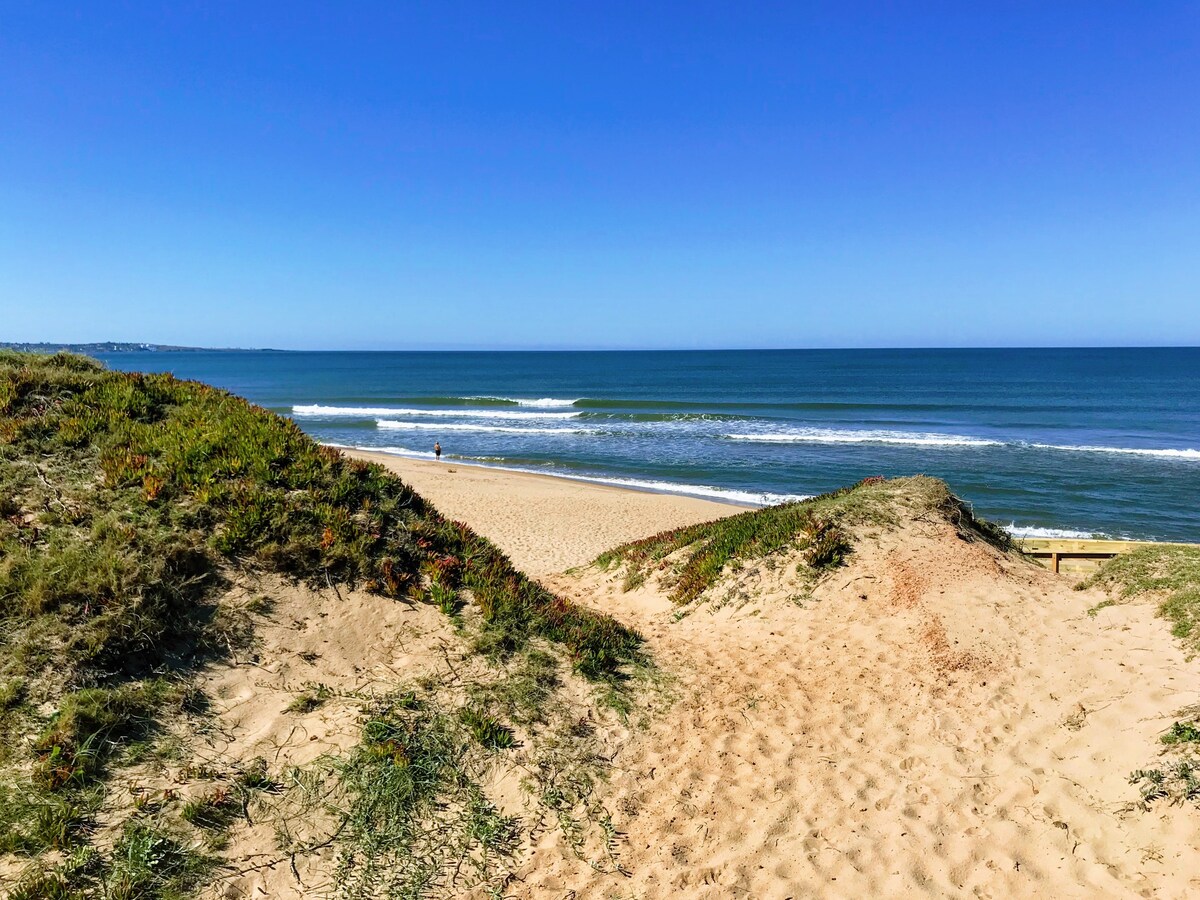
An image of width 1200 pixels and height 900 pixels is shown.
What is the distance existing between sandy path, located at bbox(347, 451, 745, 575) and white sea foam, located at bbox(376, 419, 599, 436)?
48.2ft

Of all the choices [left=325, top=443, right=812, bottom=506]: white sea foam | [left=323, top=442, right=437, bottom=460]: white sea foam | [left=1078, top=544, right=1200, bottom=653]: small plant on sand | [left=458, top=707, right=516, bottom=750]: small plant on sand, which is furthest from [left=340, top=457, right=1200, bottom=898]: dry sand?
[left=323, top=442, right=437, bottom=460]: white sea foam

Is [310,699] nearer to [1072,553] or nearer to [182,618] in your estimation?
[182,618]

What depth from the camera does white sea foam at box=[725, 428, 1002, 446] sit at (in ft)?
125

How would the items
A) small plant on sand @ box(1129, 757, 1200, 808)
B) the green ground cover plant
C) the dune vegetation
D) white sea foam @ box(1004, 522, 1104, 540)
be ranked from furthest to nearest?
white sea foam @ box(1004, 522, 1104, 540), the green ground cover plant, small plant on sand @ box(1129, 757, 1200, 808), the dune vegetation

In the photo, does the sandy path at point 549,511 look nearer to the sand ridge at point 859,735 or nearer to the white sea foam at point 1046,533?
the sand ridge at point 859,735

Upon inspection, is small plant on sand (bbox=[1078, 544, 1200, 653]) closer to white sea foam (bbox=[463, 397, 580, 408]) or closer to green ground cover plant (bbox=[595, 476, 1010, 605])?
green ground cover plant (bbox=[595, 476, 1010, 605])

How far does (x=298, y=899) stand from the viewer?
4.25 m

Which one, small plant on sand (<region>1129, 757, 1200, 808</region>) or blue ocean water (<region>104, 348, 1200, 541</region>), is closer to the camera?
small plant on sand (<region>1129, 757, 1200, 808</region>)

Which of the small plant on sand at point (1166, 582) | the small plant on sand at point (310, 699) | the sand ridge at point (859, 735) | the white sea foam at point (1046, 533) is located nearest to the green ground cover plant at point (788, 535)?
the sand ridge at point (859, 735)

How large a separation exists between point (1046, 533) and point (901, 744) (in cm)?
1773

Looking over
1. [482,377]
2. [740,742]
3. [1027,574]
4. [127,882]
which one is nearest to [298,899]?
[127,882]

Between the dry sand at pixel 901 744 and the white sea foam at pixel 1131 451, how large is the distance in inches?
1200

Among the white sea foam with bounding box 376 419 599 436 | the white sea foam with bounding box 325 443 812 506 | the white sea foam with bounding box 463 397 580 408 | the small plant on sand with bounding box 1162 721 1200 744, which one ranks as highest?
the white sea foam with bounding box 463 397 580 408

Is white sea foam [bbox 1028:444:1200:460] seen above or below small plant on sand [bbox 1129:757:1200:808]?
above
